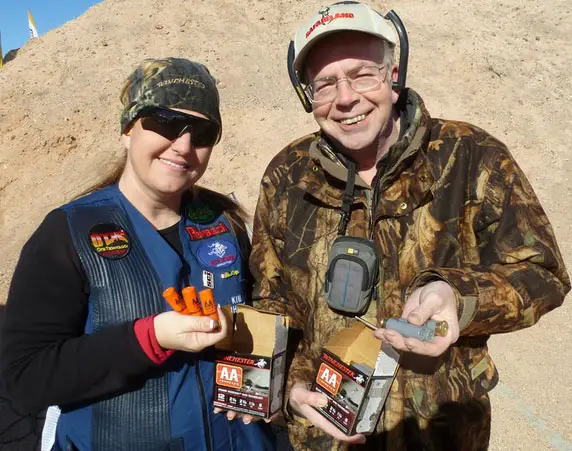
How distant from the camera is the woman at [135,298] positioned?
2.28 metres

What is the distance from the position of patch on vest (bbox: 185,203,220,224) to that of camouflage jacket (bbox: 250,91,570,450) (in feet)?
1.78

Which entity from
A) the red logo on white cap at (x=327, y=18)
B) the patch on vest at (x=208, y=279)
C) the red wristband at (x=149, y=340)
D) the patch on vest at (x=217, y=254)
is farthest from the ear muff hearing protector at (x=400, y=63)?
the red wristband at (x=149, y=340)

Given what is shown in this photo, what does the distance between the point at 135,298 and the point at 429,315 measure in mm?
1459

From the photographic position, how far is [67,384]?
2285mm

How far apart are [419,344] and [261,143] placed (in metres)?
12.9

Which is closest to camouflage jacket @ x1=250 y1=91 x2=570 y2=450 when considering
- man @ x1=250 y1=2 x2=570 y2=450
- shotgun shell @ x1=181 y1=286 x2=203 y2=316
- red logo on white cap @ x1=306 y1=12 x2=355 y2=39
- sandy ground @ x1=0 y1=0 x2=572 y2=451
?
man @ x1=250 y1=2 x2=570 y2=450

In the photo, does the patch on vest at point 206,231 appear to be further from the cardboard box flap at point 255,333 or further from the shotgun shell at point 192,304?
the shotgun shell at point 192,304

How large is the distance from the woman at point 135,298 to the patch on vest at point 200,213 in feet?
0.16

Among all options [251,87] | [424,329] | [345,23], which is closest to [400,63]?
[345,23]

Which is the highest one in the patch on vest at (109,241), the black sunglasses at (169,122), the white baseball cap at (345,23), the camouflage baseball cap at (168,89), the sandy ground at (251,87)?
the white baseball cap at (345,23)

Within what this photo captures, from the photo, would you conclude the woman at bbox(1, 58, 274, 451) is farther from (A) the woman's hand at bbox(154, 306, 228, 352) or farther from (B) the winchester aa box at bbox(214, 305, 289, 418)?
(B) the winchester aa box at bbox(214, 305, 289, 418)

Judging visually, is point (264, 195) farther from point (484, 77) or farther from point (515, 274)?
point (484, 77)

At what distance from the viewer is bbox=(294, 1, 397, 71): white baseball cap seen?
7.70ft

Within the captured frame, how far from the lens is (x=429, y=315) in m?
1.95
